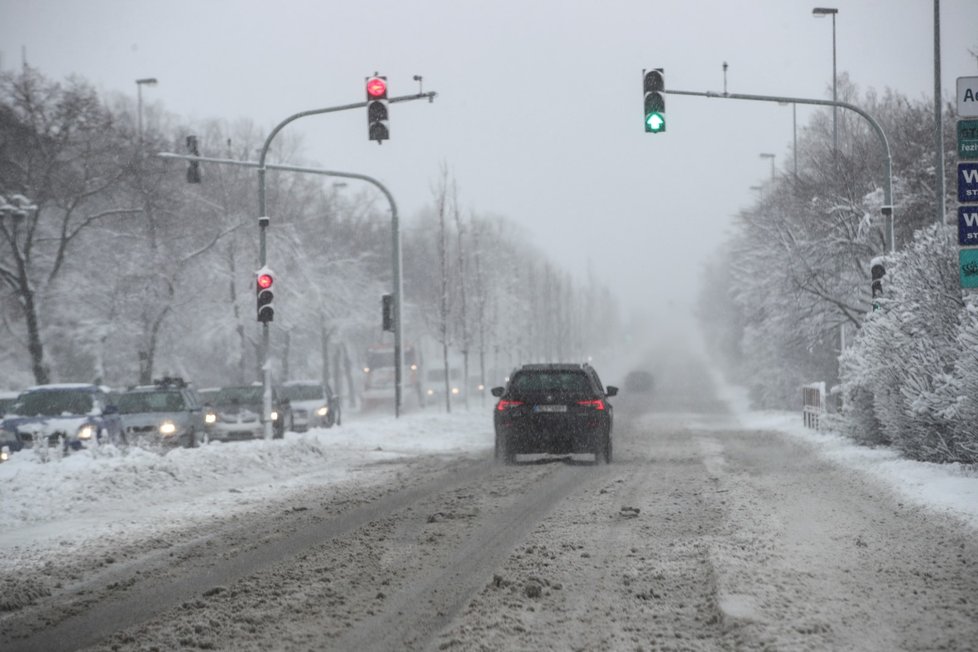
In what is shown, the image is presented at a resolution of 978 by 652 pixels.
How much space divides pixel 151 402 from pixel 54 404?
3.86m

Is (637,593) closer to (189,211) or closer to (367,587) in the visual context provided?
(367,587)

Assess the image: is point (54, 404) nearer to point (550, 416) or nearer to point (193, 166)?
point (193, 166)

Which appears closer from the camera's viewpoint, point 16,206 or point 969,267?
point 969,267

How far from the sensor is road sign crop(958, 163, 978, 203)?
45.1ft

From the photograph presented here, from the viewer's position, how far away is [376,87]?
68.1 ft

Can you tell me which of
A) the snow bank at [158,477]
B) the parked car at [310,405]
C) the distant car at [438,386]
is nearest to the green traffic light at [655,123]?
the snow bank at [158,477]

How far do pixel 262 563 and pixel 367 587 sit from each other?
63.7 inches

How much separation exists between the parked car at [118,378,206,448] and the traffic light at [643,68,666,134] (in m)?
13.0

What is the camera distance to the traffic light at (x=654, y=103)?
A: 66.7ft

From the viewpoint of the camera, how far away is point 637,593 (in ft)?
27.5

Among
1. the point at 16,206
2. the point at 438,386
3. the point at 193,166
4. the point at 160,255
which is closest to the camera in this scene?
the point at 193,166

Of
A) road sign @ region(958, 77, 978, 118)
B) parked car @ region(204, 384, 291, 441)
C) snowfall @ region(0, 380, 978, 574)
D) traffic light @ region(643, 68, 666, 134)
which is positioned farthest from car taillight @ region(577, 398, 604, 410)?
parked car @ region(204, 384, 291, 441)

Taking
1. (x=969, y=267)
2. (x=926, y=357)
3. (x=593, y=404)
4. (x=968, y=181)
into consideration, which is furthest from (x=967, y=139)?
(x=593, y=404)

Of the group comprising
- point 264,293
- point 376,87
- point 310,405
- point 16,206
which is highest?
point 376,87
